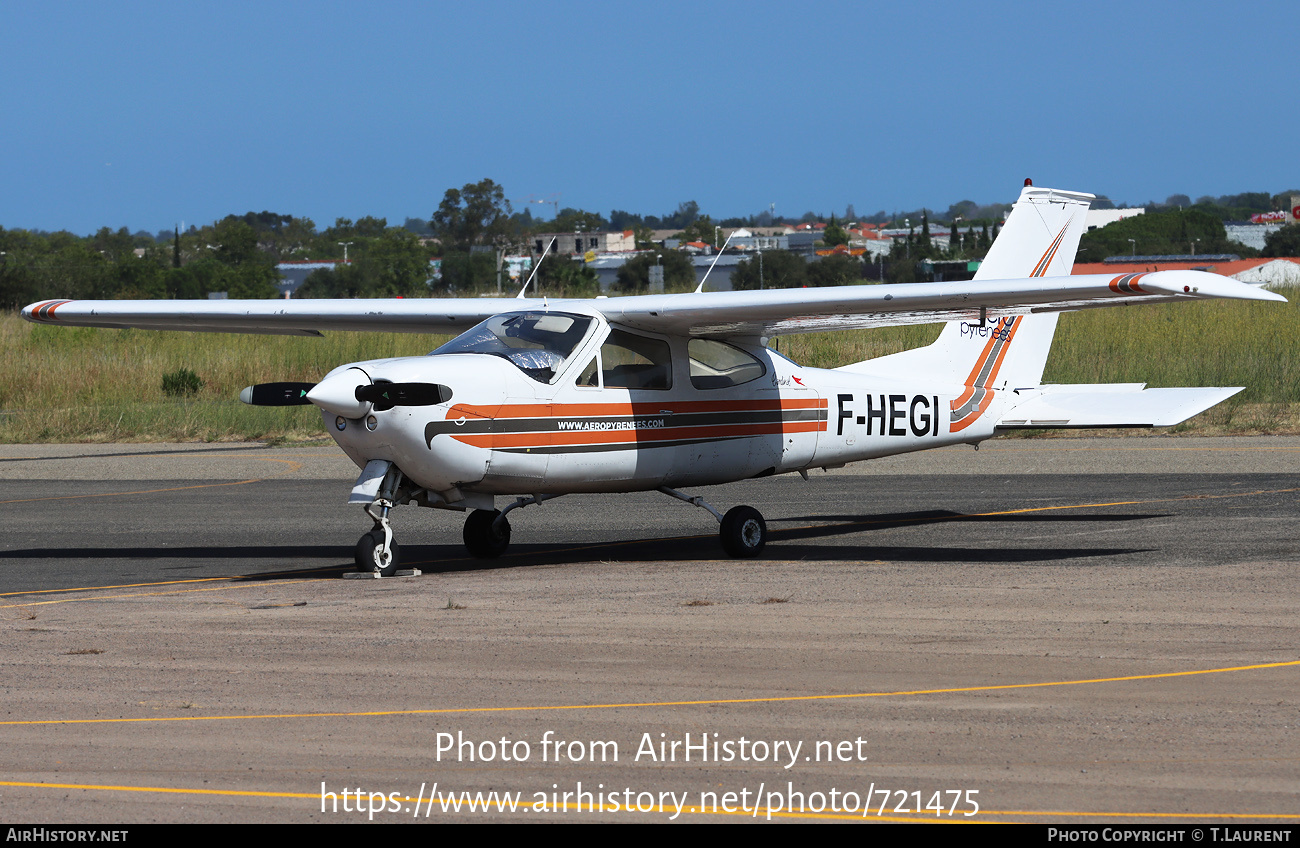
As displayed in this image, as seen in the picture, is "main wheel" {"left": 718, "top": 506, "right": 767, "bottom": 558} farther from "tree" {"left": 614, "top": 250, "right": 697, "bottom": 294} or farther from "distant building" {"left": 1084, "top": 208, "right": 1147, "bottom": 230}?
"distant building" {"left": 1084, "top": 208, "right": 1147, "bottom": 230}

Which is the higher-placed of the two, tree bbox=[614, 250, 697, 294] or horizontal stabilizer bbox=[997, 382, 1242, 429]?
tree bbox=[614, 250, 697, 294]

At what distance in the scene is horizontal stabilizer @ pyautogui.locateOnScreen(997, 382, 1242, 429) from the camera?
12211 mm

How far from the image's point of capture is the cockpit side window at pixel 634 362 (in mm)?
11531

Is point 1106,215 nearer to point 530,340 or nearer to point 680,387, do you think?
point 680,387

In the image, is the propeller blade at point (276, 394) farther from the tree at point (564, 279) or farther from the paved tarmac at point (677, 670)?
the tree at point (564, 279)

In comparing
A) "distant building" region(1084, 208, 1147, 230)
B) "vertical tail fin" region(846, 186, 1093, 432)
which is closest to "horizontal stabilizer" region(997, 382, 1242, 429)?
"vertical tail fin" region(846, 186, 1093, 432)

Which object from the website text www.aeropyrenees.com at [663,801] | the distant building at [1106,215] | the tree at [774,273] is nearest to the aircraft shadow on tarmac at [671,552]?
the website text www.aeropyrenees.com at [663,801]

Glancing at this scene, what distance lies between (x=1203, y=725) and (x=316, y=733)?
12.1ft

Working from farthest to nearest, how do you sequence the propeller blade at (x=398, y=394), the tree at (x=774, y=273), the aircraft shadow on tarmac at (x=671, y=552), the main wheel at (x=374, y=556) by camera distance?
the tree at (x=774, y=273) → the aircraft shadow on tarmac at (x=671, y=552) → the main wheel at (x=374, y=556) → the propeller blade at (x=398, y=394)

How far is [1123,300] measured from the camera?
428 inches

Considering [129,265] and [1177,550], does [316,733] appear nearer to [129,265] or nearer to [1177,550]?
[1177,550]

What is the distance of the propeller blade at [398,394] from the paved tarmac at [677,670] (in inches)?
52.5

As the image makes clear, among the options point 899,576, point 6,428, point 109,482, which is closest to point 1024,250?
point 899,576

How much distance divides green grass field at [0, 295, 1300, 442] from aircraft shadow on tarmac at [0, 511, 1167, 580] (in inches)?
424
